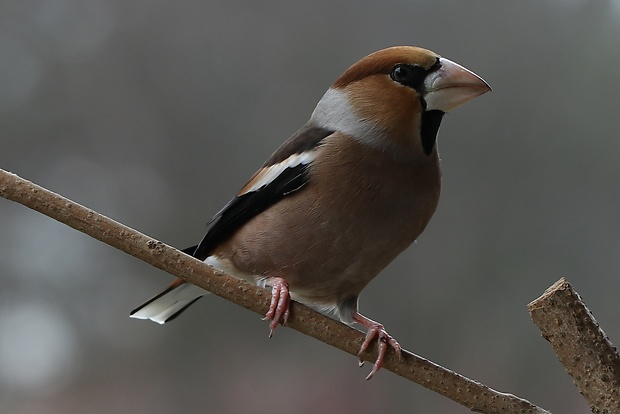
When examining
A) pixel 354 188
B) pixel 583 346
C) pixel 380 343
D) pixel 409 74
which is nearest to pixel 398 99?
pixel 409 74

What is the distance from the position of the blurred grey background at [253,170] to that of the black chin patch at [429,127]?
0.71 m

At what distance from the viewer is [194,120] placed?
1.89 m

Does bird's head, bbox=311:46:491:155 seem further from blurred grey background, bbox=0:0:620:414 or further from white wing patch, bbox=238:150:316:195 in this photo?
blurred grey background, bbox=0:0:620:414

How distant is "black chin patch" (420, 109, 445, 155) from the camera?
3.56ft

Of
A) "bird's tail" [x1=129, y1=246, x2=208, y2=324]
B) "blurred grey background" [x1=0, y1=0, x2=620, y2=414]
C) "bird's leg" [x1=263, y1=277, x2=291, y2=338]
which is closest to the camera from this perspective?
"bird's leg" [x1=263, y1=277, x2=291, y2=338]

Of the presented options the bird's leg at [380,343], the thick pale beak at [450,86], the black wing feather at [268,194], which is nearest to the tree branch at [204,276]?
the bird's leg at [380,343]

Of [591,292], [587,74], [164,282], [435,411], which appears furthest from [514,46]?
[164,282]

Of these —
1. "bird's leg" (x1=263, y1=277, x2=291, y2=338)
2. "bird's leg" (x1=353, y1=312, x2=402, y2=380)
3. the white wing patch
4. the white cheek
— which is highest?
the white cheek

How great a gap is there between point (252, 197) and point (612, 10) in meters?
1.10

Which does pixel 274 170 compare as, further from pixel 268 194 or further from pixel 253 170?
pixel 253 170

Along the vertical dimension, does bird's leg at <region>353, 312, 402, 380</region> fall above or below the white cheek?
below

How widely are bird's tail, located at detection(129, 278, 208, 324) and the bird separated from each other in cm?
11

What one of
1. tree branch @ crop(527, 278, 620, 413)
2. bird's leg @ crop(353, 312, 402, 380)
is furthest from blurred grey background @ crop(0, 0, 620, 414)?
tree branch @ crop(527, 278, 620, 413)

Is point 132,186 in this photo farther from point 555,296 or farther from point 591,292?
point 555,296
